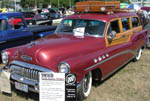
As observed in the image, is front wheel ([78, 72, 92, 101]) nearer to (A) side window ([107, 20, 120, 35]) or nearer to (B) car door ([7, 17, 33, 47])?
(A) side window ([107, 20, 120, 35])

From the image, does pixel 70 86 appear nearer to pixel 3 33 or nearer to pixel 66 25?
pixel 66 25

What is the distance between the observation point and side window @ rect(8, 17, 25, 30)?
6.70 meters

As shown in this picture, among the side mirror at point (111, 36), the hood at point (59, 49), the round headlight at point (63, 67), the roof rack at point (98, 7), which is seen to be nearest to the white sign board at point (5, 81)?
the hood at point (59, 49)

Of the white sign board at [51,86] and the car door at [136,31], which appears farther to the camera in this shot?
the car door at [136,31]

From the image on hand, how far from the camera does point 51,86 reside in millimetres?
3264

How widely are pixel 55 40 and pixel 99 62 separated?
1.07m

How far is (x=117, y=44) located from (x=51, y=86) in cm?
234

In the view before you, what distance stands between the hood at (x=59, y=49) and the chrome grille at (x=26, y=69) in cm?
9

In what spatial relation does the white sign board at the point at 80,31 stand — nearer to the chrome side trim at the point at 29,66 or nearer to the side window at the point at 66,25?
the side window at the point at 66,25

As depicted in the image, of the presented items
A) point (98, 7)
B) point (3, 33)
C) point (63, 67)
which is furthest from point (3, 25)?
point (63, 67)

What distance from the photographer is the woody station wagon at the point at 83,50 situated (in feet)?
11.4

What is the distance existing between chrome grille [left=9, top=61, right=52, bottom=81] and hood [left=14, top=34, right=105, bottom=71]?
3.4 inches

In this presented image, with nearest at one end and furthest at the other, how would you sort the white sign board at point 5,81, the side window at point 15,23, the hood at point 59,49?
the hood at point 59,49 < the white sign board at point 5,81 < the side window at point 15,23

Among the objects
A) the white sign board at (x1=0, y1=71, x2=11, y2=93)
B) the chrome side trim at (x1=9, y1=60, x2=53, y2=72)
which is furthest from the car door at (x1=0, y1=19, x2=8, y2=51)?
the chrome side trim at (x1=9, y1=60, x2=53, y2=72)
